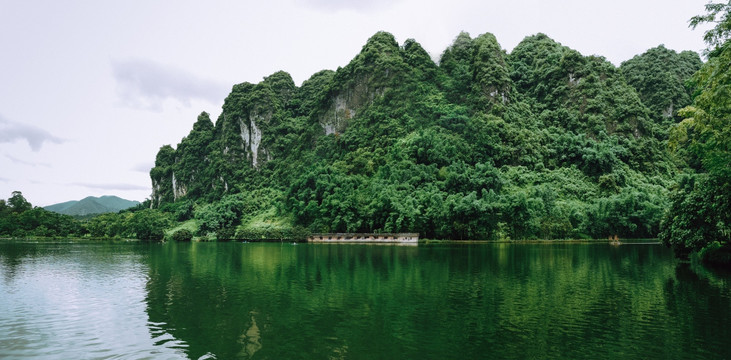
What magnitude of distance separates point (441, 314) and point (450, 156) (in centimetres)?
8296

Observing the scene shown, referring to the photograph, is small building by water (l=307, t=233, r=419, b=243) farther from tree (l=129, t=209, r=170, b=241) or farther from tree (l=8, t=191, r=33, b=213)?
tree (l=8, t=191, r=33, b=213)

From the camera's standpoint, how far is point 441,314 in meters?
15.9

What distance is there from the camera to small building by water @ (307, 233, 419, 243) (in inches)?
2749

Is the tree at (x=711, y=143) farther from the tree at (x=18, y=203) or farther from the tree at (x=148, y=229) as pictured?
the tree at (x=18, y=203)

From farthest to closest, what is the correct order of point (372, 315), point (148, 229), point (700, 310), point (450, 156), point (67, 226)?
point (67, 226) < point (148, 229) < point (450, 156) < point (700, 310) < point (372, 315)

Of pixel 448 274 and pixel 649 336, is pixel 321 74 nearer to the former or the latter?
pixel 448 274

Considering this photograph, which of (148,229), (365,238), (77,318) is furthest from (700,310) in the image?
(148,229)

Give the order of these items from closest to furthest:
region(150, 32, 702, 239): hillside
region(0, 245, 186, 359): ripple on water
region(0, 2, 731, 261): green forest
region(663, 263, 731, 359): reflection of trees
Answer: region(663, 263, 731, 359): reflection of trees < region(0, 245, 186, 359): ripple on water < region(0, 2, 731, 261): green forest < region(150, 32, 702, 239): hillside

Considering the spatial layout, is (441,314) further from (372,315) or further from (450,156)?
(450,156)

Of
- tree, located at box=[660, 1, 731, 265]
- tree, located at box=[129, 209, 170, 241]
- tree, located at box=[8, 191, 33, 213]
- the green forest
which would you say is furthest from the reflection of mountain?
tree, located at box=[8, 191, 33, 213]

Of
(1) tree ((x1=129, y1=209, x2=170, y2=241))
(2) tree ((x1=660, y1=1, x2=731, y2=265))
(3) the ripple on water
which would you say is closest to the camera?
(3) the ripple on water

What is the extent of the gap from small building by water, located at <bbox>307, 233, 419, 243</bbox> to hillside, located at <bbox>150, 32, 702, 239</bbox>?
211cm

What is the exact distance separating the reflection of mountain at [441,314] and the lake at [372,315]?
2.2 inches

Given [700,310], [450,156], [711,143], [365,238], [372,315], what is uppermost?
[450,156]
